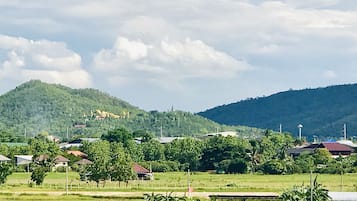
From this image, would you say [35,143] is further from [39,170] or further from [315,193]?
[315,193]

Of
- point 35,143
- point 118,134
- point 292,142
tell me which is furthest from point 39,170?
point 292,142

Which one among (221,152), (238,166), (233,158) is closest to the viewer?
(238,166)

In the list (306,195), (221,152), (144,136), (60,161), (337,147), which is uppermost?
(144,136)

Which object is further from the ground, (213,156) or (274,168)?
(213,156)

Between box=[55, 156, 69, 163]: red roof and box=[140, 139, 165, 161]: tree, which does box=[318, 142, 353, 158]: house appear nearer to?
box=[140, 139, 165, 161]: tree

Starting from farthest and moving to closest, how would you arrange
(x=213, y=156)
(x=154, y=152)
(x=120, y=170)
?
(x=154, y=152), (x=213, y=156), (x=120, y=170)

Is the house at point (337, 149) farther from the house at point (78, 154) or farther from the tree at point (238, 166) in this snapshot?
the house at point (78, 154)

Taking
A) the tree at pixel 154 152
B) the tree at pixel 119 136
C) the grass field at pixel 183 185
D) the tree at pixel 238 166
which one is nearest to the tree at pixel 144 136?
the tree at pixel 119 136

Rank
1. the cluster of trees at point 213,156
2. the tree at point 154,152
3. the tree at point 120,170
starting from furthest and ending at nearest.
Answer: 1. the tree at point 154,152
2. the cluster of trees at point 213,156
3. the tree at point 120,170

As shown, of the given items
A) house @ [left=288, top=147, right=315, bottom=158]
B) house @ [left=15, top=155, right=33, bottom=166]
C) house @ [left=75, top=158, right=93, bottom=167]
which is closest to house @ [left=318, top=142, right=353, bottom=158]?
house @ [left=288, top=147, right=315, bottom=158]

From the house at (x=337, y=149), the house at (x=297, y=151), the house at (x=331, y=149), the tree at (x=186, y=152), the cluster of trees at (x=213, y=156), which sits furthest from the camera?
the house at (x=337, y=149)

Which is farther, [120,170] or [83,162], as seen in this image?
[83,162]

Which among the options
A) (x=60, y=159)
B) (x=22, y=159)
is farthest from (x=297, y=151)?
(x=22, y=159)

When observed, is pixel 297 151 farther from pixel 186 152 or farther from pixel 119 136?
pixel 119 136
